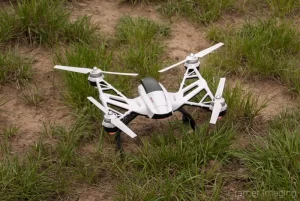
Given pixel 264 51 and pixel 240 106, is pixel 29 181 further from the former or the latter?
pixel 264 51

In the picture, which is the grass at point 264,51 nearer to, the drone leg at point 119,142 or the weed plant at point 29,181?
the drone leg at point 119,142

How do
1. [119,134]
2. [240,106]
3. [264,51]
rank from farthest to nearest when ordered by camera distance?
[264,51] → [240,106] → [119,134]

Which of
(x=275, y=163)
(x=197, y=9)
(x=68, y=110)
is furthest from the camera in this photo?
(x=197, y=9)

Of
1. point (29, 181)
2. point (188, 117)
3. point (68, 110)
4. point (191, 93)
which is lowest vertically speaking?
point (68, 110)

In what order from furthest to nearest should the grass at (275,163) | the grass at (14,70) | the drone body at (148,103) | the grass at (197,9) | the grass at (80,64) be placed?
the grass at (197,9), the grass at (14,70), the grass at (80,64), the drone body at (148,103), the grass at (275,163)

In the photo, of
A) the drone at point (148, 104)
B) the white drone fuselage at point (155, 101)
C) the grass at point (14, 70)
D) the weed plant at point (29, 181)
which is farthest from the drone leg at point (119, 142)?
the grass at point (14, 70)

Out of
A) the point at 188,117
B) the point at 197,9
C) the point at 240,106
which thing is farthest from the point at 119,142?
the point at 197,9

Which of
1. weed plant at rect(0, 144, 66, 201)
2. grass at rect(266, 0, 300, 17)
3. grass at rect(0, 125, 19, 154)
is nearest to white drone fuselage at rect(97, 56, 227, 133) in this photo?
weed plant at rect(0, 144, 66, 201)
